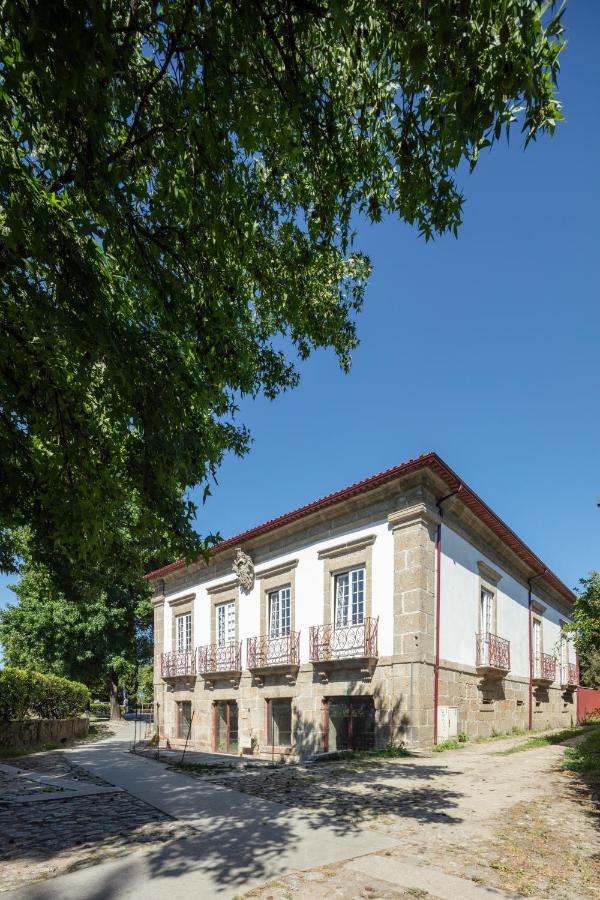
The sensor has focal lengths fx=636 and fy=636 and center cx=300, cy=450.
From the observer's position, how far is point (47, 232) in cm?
545

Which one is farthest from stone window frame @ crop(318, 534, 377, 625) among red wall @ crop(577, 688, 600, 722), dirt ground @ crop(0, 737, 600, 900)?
red wall @ crop(577, 688, 600, 722)

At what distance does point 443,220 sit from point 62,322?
328 cm

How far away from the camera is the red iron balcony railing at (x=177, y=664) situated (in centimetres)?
2186

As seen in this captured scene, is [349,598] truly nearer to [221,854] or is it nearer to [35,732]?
[221,854]

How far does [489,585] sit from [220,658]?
8.74 meters

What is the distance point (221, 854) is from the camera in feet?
19.0

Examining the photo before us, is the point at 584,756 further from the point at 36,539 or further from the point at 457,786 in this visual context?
the point at 36,539

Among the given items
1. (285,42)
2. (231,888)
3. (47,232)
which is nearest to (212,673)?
(231,888)

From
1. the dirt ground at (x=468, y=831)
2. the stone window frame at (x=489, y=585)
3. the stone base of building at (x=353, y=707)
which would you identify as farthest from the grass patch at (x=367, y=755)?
the stone window frame at (x=489, y=585)

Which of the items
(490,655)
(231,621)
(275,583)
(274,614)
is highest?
(275,583)

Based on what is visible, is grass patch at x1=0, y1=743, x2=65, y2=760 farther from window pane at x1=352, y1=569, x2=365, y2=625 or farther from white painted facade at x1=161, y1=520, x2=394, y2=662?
window pane at x1=352, y1=569, x2=365, y2=625

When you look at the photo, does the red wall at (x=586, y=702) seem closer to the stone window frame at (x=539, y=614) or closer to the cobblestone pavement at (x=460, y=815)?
the stone window frame at (x=539, y=614)

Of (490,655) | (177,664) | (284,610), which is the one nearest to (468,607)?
(490,655)

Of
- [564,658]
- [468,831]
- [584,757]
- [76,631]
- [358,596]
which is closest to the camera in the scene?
[468,831]
